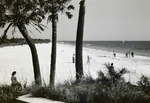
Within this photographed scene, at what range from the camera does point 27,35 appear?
28.1ft

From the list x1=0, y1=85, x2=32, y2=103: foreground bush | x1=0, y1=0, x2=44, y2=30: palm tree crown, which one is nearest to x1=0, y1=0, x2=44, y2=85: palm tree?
x1=0, y1=0, x2=44, y2=30: palm tree crown

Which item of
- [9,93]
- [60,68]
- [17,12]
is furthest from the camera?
[60,68]

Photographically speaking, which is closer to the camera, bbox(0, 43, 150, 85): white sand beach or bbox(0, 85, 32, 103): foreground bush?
bbox(0, 85, 32, 103): foreground bush

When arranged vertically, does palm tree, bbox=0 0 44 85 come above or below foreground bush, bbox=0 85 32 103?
above

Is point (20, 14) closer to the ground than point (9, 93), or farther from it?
farther from it

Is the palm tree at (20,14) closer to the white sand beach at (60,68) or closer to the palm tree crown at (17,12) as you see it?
the palm tree crown at (17,12)

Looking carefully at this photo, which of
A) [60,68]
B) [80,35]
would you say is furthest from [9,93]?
[60,68]

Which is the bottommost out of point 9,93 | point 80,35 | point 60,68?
point 60,68

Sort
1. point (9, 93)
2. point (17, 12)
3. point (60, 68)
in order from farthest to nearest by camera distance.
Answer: point (60, 68), point (17, 12), point (9, 93)

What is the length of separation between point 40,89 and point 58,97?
67 cm

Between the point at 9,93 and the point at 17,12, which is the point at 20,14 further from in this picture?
the point at 9,93

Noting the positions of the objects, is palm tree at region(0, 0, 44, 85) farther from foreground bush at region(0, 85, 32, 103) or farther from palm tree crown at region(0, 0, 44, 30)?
foreground bush at region(0, 85, 32, 103)

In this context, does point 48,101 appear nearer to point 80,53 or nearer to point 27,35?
point 80,53

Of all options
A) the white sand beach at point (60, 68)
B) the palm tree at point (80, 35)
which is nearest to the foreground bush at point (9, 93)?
the white sand beach at point (60, 68)
